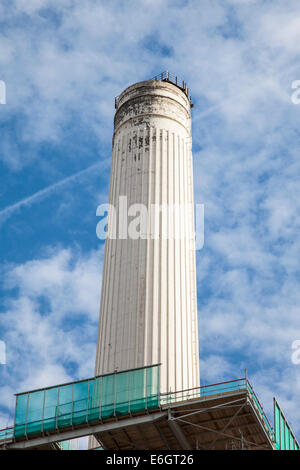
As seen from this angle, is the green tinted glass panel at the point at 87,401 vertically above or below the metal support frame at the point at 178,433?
above

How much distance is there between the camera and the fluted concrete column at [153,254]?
219 feet

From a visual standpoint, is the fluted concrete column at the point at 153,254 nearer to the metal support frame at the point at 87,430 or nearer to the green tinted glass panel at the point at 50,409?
the metal support frame at the point at 87,430

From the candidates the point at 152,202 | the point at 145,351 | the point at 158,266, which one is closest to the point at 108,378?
the point at 145,351

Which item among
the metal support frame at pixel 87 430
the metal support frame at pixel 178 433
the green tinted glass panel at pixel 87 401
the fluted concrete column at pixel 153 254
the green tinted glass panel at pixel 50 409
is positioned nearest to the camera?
the metal support frame at pixel 178 433

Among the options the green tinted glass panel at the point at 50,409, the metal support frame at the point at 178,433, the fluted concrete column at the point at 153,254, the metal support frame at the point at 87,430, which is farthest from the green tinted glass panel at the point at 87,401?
the fluted concrete column at the point at 153,254

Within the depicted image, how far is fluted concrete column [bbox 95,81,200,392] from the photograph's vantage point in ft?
219

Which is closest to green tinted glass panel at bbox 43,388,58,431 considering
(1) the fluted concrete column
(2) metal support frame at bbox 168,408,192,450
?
(2) metal support frame at bbox 168,408,192,450

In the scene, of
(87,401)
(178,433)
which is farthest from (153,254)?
(178,433)

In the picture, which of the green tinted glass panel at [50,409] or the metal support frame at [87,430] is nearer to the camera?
the metal support frame at [87,430]

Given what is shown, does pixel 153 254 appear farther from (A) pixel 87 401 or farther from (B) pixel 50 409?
(B) pixel 50 409

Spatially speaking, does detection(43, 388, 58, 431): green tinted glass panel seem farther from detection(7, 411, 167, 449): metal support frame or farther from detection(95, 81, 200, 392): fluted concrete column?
detection(95, 81, 200, 392): fluted concrete column
